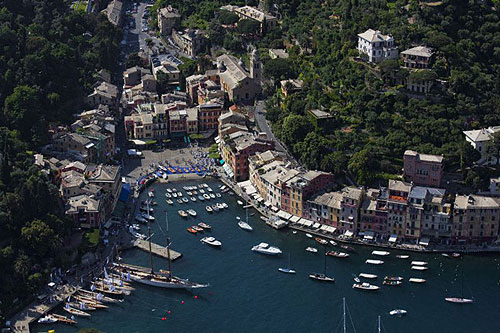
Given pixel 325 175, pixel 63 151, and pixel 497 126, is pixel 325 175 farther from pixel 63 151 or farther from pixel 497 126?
pixel 63 151

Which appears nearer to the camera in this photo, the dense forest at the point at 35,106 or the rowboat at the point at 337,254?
the dense forest at the point at 35,106

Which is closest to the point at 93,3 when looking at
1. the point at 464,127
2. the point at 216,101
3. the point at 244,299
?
the point at 216,101

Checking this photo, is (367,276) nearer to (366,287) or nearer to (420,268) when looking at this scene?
(366,287)

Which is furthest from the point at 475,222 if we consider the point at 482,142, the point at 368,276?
the point at 368,276

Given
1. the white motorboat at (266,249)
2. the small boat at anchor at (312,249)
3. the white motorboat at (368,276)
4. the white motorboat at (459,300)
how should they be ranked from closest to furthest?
1. the white motorboat at (459,300)
2. the white motorboat at (368,276)
3. the white motorboat at (266,249)
4. the small boat at anchor at (312,249)

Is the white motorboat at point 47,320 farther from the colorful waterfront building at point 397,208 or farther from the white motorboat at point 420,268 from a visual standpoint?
the colorful waterfront building at point 397,208

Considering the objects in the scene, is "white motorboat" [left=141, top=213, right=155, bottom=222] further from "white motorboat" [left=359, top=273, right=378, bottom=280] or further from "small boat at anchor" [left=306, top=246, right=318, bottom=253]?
"white motorboat" [left=359, top=273, right=378, bottom=280]

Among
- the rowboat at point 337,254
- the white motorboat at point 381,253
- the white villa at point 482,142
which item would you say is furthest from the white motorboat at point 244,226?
the white villa at point 482,142
